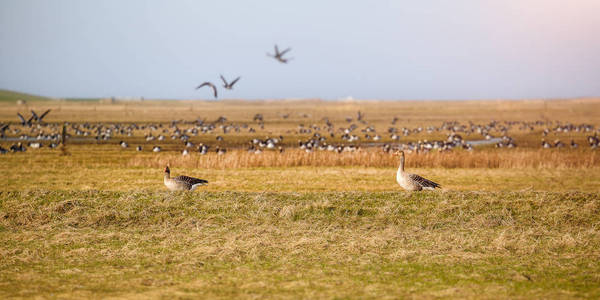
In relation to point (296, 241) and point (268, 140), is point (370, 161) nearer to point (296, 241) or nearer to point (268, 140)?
point (268, 140)

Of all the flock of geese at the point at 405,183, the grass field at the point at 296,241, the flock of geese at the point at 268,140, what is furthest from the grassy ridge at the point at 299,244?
the flock of geese at the point at 268,140

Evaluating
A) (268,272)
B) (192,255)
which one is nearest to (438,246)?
(268,272)

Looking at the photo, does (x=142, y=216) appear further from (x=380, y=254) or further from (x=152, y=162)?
(x=152, y=162)

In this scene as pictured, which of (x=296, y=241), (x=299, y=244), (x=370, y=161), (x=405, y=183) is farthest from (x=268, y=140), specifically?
(x=299, y=244)

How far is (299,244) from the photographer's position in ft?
45.9

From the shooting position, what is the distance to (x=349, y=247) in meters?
13.7

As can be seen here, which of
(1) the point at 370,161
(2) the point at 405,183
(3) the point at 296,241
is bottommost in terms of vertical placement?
(1) the point at 370,161

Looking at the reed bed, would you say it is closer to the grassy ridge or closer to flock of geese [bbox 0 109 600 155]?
flock of geese [bbox 0 109 600 155]

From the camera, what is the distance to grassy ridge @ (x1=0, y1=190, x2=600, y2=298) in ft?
35.0

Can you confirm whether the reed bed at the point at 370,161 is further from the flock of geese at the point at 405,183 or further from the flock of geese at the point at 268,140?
the flock of geese at the point at 405,183

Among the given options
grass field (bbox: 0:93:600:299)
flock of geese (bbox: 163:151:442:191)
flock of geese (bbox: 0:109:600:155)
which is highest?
flock of geese (bbox: 163:151:442:191)

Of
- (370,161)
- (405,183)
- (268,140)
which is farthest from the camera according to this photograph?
(268,140)

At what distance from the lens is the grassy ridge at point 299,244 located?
10680 mm

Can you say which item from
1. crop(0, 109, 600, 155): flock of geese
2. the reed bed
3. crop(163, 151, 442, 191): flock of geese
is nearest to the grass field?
crop(163, 151, 442, 191): flock of geese
